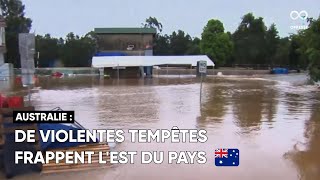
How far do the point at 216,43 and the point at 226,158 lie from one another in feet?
205

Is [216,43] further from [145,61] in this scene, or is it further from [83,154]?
[83,154]

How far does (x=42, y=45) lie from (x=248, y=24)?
3288cm

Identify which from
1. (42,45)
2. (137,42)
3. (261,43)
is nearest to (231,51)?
(261,43)

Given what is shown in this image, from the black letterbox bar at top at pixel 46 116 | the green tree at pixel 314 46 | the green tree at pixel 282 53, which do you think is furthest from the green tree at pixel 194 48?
the black letterbox bar at top at pixel 46 116

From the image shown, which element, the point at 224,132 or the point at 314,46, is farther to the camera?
the point at 314,46

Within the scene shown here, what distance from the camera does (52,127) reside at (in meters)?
8.23

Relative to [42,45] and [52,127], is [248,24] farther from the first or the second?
[52,127]

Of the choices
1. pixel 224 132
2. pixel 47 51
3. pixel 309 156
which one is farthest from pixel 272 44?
pixel 309 156

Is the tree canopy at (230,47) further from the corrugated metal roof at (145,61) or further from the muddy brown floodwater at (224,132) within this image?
the muddy brown floodwater at (224,132)

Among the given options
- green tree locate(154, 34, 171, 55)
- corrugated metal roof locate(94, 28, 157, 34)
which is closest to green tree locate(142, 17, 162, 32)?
green tree locate(154, 34, 171, 55)

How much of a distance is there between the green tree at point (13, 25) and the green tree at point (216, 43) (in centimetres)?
2685

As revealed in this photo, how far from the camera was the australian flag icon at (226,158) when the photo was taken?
27.0 feet

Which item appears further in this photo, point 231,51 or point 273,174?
point 231,51

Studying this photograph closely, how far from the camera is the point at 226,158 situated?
27.7 ft
